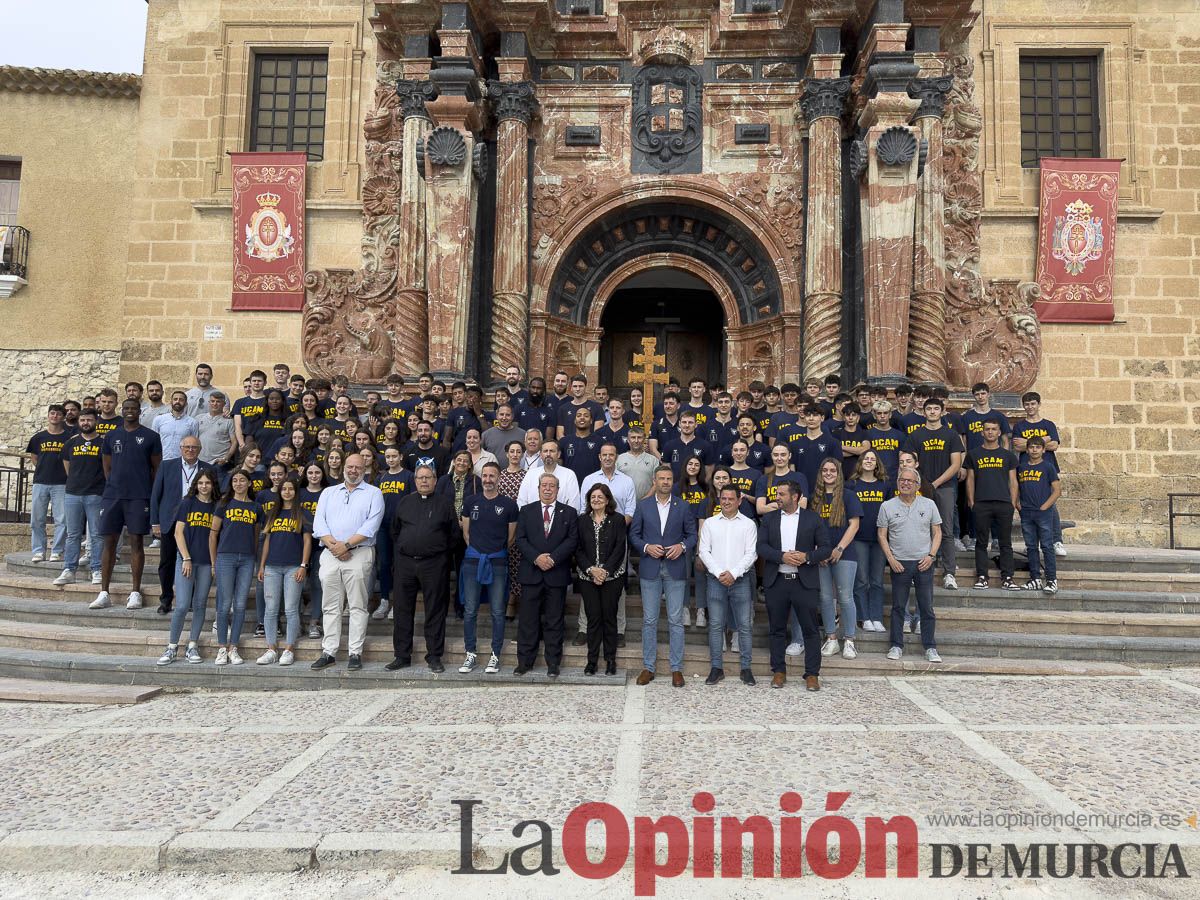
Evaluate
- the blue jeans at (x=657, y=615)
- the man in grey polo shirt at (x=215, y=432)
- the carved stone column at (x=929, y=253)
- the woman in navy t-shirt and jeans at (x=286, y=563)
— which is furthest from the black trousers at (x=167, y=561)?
the carved stone column at (x=929, y=253)

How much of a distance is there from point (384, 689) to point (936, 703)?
4291 mm

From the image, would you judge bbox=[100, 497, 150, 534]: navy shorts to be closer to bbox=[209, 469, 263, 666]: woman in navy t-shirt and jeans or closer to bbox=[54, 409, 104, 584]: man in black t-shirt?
bbox=[54, 409, 104, 584]: man in black t-shirt

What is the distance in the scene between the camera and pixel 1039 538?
25.9 ft

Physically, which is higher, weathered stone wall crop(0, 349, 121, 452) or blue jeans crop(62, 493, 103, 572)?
weathered stone wall crop(0, 349, 121, 452)

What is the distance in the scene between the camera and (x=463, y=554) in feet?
23.8

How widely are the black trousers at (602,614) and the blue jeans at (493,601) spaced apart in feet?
2.31

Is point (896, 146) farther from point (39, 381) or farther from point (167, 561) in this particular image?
point (39, 381)

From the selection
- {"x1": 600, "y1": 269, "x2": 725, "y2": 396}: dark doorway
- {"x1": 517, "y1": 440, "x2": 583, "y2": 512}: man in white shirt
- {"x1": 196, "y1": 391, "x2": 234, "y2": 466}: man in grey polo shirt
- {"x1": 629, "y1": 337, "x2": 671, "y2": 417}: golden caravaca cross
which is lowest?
{"x1": 517, "y1": 440, "x2": 583, "y2": 512}: man in white shirt

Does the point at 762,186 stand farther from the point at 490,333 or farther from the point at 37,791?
the point at 37,791

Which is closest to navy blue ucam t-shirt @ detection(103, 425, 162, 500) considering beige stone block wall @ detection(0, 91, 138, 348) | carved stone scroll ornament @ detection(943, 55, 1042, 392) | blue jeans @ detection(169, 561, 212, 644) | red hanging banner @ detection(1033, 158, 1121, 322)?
blue jeans @ detection(169, 561, 212, 644)

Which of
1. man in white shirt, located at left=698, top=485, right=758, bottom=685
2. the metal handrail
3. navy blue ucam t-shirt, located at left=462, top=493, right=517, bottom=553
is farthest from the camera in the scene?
the metal handrail

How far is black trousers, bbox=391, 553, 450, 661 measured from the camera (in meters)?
6.52

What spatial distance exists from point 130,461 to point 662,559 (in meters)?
5.71

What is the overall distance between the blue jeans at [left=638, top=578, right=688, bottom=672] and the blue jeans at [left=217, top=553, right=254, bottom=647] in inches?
138
